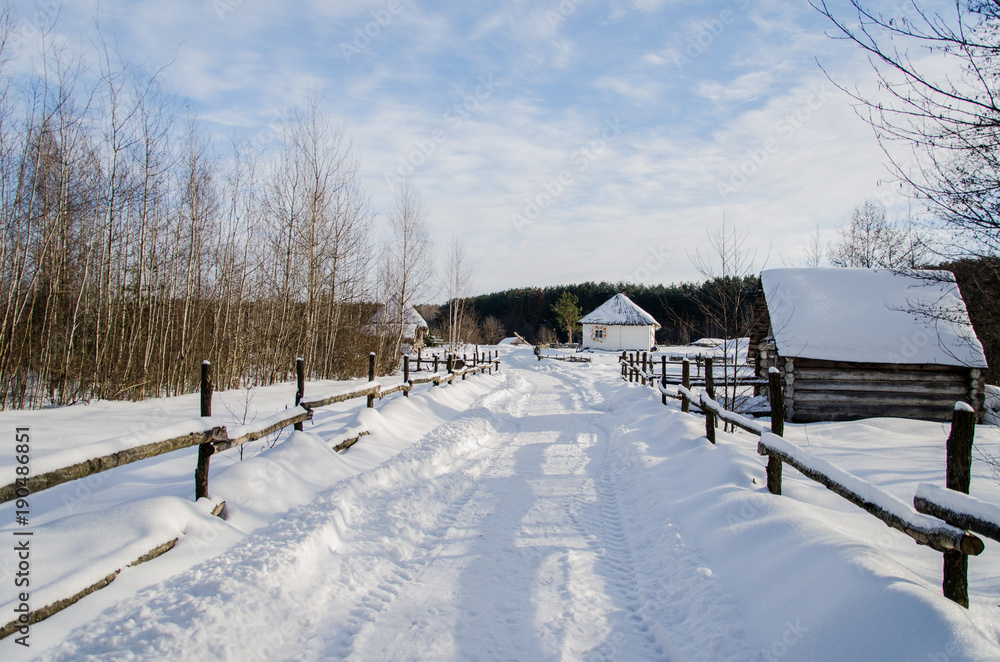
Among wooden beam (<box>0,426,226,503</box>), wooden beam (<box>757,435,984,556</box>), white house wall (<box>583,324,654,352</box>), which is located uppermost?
white house wall (<box>583,324,654,352</box>)

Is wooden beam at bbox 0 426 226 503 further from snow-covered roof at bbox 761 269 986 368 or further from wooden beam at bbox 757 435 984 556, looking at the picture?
snow-covered roof at bbox 761 269 986 368

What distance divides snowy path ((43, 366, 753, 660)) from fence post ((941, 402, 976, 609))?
122cm

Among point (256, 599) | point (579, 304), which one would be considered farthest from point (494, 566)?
point (579, 304)

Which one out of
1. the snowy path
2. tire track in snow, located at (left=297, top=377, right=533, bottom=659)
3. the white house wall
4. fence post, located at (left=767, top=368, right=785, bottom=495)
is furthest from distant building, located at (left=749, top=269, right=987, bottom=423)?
the white house wall

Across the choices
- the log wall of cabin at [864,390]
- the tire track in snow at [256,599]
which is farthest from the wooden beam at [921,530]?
the log wall of cabin at [864,390]

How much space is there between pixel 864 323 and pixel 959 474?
12530 millimetres

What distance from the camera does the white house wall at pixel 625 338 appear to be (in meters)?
47.4

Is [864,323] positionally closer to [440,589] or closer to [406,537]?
[406,537]

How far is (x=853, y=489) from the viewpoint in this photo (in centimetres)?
347

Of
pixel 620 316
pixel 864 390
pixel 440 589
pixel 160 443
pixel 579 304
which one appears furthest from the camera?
pixel 579 304

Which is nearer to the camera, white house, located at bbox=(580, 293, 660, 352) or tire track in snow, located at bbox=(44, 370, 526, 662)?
tire track in snow, located at bbox=(44, 370, 526, 662)

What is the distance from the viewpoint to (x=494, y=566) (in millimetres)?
3955

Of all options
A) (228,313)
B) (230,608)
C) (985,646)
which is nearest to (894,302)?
(985,646)

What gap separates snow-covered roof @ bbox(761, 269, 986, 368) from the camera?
1270 centimetres
